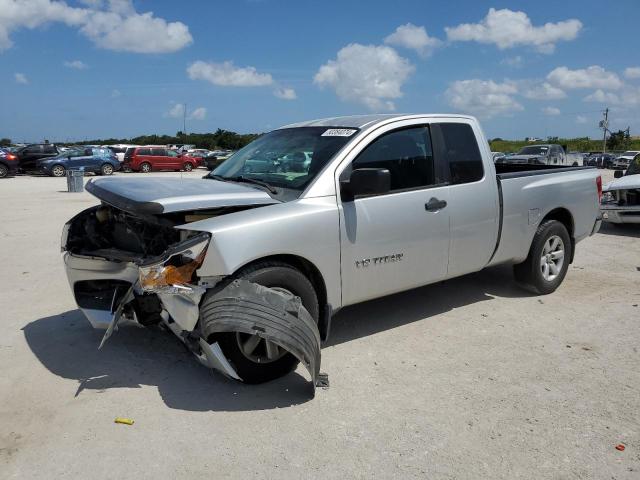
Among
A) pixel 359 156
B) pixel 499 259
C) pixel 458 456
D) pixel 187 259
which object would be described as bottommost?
pixel 458 456

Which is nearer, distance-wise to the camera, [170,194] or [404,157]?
[170,194]

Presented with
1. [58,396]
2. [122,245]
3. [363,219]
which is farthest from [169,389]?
[363,219]

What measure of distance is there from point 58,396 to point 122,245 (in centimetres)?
134

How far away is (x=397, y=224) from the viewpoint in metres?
4.34

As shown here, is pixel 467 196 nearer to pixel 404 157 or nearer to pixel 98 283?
pixel 404 157

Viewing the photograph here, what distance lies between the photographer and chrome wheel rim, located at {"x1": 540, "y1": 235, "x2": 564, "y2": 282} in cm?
591

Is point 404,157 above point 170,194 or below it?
above

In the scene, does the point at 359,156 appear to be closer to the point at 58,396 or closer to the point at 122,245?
the point at 122,245

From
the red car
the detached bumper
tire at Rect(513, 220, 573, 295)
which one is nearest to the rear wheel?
the red car

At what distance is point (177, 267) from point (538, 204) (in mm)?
3867

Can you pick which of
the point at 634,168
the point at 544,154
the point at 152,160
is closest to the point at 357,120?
the point at 634,168

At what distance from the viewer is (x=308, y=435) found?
10.4 feet

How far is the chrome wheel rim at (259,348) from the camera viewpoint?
3627 millimetres

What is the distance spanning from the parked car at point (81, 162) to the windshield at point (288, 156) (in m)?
26.2
